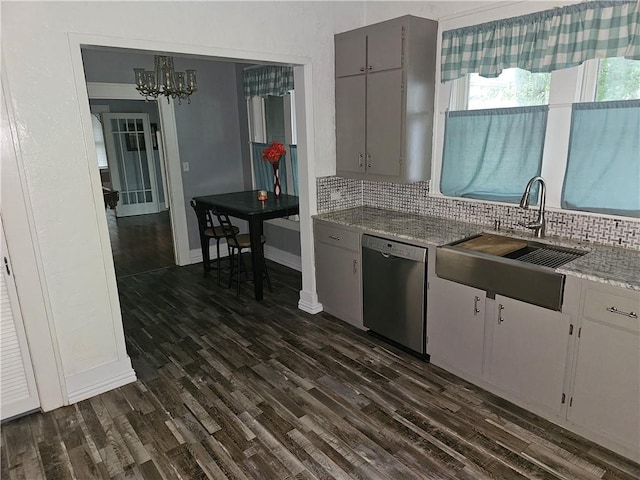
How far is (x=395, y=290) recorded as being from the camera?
310 centimetres

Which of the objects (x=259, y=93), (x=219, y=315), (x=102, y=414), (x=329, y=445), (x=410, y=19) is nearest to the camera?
(x=329, y=445)

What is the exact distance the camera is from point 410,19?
2965mm

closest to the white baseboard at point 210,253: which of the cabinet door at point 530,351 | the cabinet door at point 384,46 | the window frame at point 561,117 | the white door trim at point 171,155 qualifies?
the white door trim at point 171,155

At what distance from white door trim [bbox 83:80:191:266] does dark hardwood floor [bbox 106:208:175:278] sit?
0.32m

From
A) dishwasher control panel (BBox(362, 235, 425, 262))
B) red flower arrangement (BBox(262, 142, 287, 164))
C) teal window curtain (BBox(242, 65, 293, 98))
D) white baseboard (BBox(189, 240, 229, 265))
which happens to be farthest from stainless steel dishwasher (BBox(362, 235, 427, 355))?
white baseboard (BBox(189, 240, 229, 265))

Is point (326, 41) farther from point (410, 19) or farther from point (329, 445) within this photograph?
point (329, 445)

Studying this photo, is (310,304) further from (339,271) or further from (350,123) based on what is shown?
(350,123)

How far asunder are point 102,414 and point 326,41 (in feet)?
10.0

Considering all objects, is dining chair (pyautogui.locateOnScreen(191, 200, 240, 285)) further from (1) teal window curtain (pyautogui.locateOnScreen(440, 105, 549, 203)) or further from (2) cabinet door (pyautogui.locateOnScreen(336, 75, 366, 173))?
(1) teal window curtain (pyautogui.locateOnScreen(440, 105, 549, 203))

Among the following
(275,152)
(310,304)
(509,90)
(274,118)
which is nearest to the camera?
(509,90)

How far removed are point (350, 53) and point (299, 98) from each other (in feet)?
1.72

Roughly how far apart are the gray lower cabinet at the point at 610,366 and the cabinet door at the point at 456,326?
554 millimetres

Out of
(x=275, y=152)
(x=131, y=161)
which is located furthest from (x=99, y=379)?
(x=131, y=161)

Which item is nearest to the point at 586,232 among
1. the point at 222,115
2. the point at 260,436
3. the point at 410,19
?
the point at 410,19
